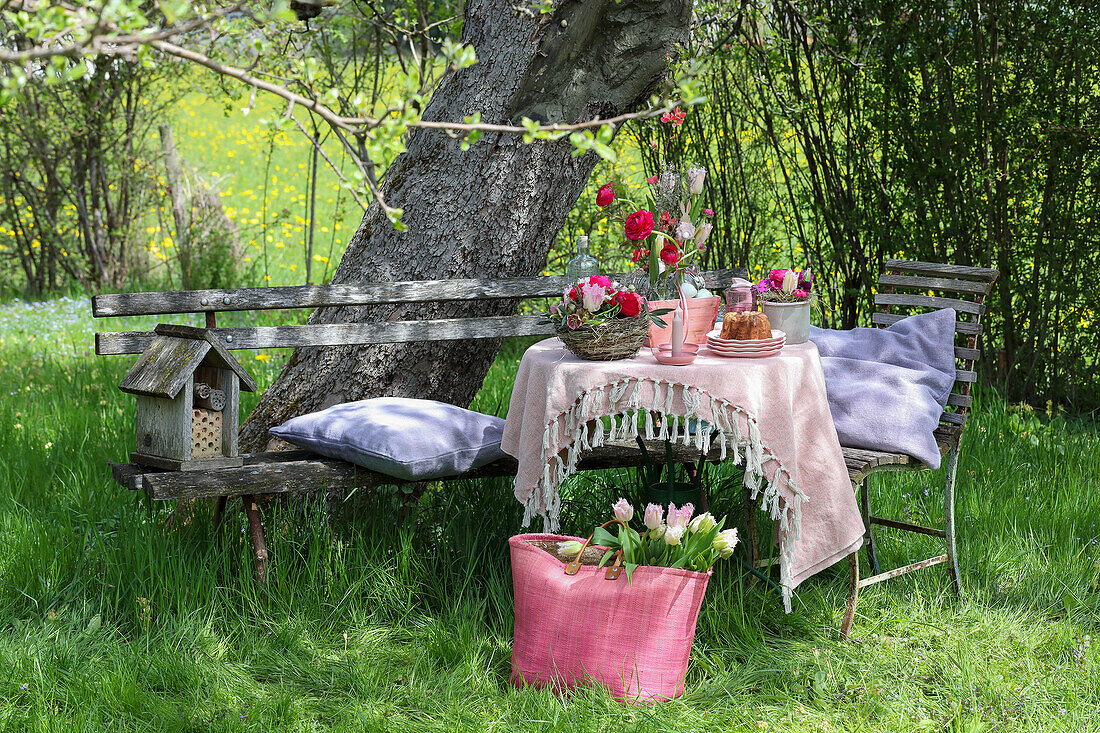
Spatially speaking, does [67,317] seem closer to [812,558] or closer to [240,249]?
[240,249]

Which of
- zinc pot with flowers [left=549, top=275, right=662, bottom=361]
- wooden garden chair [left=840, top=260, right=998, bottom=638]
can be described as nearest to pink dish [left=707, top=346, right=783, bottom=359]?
zinc pot with flowers [left=549, top=275, right=662, bottom=361]

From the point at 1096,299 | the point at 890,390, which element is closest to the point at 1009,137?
the point at 1096,299

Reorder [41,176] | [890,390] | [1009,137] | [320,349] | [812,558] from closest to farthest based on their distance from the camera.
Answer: [812,558] < [890,390] < [320,349] < [1009,137] < [41,176]

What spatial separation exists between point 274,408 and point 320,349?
291 millimetres

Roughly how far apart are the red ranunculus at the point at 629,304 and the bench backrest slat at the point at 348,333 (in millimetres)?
473

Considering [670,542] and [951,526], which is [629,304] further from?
[951,526]

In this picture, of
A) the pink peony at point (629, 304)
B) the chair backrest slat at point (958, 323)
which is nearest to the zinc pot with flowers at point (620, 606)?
the pink peony at point (629, 304)

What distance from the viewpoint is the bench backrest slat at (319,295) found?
322cm

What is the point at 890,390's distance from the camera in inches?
126

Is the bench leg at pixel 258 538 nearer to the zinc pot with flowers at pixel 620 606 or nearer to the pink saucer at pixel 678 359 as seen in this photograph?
the zinc pot with flowers at pixel 620 606

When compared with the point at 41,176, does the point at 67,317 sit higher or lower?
lower

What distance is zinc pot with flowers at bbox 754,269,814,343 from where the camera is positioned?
303 centimetres

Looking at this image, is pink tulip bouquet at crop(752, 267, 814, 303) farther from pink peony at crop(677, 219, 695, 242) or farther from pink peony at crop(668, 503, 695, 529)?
pink peony at crop(668, 503, 695, 529)

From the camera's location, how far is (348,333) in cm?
351
